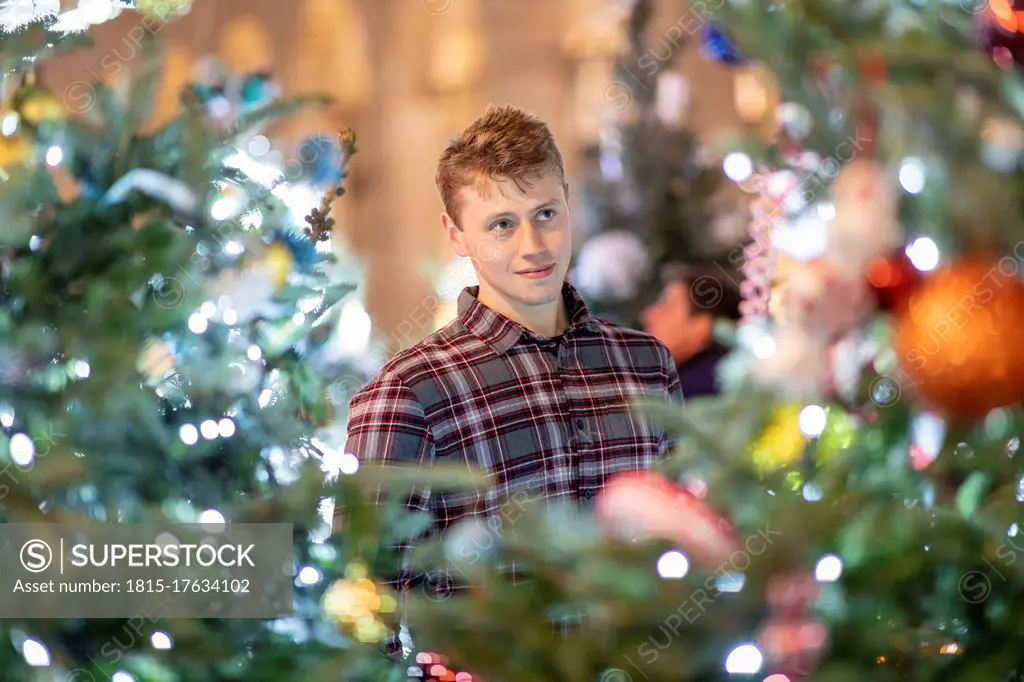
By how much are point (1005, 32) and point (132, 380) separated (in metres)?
0.41

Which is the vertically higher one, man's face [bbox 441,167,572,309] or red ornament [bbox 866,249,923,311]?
man's face [bbox 441,167,572,309]

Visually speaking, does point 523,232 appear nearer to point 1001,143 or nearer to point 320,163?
point 320,163

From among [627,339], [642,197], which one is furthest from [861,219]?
[642,197]

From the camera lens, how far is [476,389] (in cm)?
118

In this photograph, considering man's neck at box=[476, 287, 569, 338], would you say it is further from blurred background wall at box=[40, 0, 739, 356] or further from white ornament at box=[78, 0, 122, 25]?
blurred background wall at box=[40, 0, 739, 356]

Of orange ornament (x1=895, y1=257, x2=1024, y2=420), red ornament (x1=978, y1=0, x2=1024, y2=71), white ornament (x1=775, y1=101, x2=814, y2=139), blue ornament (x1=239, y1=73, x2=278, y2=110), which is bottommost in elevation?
orange ornament (x1=895, y1=257, x2=1024, y2=420)

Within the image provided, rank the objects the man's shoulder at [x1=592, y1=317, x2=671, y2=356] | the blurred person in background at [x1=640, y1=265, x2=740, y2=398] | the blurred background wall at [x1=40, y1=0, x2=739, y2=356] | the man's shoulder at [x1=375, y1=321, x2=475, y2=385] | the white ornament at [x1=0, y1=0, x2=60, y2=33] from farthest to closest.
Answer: the blurred background wall at [x1=40, y1=0, x2=739, y2=356] < the blurred person in background at [x1=640, y1=265, x2=740, y2=398] < the man's shoulder at [x1=592, y1=317, x2=671, y2=356] < the man's shoulder at [x1=375, y1=321, x2=475, y2=385] < the white ornament at [x1=0, y1=0, x2=60, y2=33]

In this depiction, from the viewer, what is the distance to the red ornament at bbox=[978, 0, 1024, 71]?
1.33ft

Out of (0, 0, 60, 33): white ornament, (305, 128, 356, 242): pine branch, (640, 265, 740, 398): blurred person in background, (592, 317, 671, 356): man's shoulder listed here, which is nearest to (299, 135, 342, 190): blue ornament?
(305, 128, 356, 242): pine branch

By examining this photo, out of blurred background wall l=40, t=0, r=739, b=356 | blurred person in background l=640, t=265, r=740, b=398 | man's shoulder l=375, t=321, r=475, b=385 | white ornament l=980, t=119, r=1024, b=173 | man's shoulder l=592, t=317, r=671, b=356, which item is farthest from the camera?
blurred background wall l=40, t=0, r=739, b=356

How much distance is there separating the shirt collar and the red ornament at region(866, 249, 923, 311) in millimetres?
800

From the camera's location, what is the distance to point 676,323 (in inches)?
105

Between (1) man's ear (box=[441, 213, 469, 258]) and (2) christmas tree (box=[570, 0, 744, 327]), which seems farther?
(2) christmas tree (box=[570, 0, 744, 327])

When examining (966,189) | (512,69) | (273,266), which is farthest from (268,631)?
(512,69)
